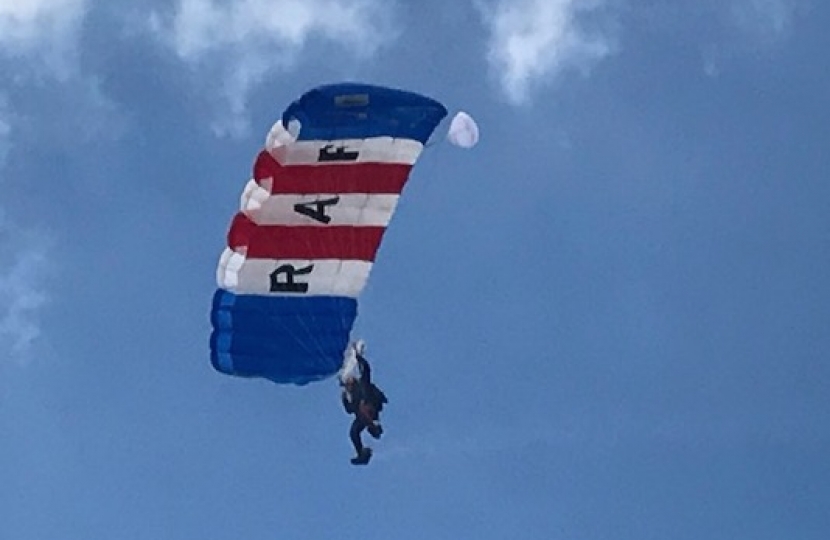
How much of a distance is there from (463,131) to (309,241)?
3.02m

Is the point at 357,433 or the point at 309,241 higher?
the point at 309,241

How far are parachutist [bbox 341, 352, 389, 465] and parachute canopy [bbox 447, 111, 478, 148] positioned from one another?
363 centimetres

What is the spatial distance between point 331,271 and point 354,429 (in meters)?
2.14

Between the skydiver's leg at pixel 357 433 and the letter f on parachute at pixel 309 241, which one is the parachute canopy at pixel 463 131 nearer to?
the letter f on parachute at pixel 309 241

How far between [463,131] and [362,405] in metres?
4.12

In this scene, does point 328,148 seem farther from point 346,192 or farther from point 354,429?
point 354,429

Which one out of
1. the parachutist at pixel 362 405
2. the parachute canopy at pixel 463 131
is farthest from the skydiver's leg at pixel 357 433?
the parachute canopy at pixel 463 131

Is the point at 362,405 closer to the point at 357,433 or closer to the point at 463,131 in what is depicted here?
the point at 357,433

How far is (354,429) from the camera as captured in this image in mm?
38469

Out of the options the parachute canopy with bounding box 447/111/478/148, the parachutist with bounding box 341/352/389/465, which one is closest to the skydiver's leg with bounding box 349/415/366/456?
the parachutist with bounding box 341/352/389/465

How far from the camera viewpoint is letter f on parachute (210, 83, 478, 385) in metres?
37.5

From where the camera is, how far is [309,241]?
3834cm

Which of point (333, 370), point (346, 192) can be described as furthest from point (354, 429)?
point (346, 192)

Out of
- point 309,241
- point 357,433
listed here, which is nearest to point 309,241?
point 309,241
